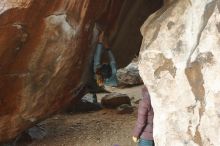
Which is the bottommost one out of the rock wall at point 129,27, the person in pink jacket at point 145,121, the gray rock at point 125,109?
the gray rock at point 125,109

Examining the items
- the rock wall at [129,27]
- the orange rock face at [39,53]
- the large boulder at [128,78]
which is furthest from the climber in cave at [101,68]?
the large boulder at [128,78]

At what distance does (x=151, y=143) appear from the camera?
5.75 metres

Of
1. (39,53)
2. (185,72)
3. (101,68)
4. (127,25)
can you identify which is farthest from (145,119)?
(127,25)

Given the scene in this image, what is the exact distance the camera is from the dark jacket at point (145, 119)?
562 centimetres

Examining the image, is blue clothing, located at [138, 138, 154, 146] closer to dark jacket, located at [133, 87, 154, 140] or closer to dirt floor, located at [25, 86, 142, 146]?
dark jacket, located at [133, 87, 154, 140]

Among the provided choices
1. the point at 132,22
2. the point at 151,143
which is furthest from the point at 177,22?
the point at 132,22

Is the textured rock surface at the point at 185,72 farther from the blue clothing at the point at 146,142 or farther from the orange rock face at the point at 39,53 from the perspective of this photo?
the orange rock face at the point at 39,53

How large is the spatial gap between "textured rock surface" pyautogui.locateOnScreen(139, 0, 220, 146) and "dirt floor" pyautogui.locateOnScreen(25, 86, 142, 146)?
9.82 ft

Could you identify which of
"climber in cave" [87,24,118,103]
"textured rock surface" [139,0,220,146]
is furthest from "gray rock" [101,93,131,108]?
"textured rock surface" [139,0,220,146]

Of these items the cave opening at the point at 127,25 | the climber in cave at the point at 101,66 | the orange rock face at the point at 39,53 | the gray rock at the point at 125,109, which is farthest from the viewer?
the gray rock at the point at 125,109

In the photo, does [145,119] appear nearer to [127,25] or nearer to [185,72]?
[185,72]

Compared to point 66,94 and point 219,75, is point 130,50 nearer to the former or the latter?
point 66,94

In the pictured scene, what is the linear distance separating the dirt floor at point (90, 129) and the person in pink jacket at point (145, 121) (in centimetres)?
240

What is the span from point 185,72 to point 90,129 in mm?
4761
